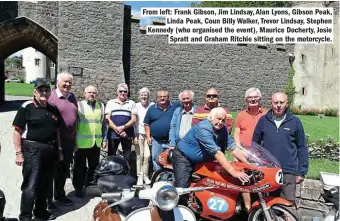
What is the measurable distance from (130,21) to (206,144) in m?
12.3

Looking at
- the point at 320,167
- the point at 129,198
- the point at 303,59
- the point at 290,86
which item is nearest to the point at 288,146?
the point at 129,198

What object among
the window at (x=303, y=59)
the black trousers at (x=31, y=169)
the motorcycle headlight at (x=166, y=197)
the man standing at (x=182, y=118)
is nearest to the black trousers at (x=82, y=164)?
the black trousers at (x=31, y=169)

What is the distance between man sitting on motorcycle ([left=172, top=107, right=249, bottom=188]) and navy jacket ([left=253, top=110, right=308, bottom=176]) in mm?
403

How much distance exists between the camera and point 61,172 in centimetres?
505

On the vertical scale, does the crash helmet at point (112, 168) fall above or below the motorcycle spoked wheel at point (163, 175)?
above

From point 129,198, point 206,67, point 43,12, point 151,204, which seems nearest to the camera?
point 129,198

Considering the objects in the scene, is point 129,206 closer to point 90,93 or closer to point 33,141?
point 33,141

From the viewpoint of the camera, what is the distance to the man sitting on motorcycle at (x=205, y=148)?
3.73 metres

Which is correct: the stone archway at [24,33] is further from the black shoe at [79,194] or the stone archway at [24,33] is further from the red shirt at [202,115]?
the red shirt at [202,115]

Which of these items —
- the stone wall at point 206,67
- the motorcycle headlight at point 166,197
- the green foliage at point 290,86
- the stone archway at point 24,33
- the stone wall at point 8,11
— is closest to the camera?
the motorcycle headlight at point 166,197

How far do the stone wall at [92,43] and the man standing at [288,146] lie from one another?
10.4 m

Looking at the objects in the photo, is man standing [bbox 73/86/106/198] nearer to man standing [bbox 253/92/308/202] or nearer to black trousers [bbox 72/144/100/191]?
black trousers [bbox 72/144/100/191]

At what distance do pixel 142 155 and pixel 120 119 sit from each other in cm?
92

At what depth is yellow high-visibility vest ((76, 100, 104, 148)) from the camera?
17.0ft
